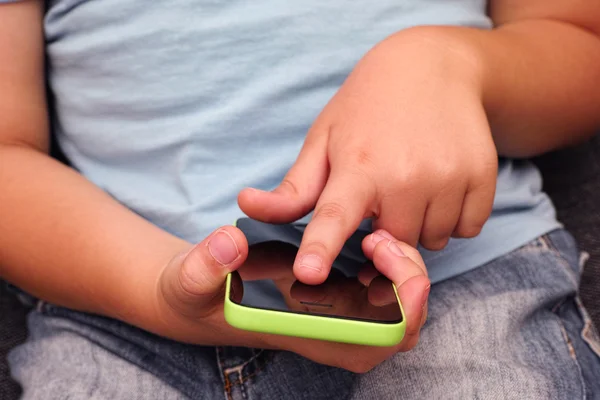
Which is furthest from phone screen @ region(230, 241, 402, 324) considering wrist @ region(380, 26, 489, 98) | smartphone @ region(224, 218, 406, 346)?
wrist @ region(380, 26, 489, 98)

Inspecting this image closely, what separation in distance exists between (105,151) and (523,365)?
510mm

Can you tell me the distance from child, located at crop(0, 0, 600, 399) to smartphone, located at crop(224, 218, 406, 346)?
0.03 m

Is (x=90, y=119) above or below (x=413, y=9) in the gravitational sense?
below

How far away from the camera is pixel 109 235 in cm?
62

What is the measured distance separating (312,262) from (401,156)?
6.2 inches

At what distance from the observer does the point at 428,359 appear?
21.6 inches

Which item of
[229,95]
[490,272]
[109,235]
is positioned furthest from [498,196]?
[109,235]

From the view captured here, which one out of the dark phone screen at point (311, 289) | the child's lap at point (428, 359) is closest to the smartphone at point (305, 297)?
the dark phone screen at point (311, 289)

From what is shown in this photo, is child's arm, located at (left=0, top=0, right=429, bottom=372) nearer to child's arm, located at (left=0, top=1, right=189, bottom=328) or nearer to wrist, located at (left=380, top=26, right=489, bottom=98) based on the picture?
child's arm, located at (left=0, top=1, right=189, bottom=328)

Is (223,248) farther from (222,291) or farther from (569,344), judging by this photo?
(569,344)

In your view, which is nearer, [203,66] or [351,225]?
[351,225]

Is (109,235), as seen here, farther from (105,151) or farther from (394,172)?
(394,172)

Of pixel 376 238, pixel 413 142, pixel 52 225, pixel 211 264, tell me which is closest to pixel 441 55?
pixel 413 142

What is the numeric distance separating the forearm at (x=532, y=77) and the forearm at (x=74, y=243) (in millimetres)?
360
